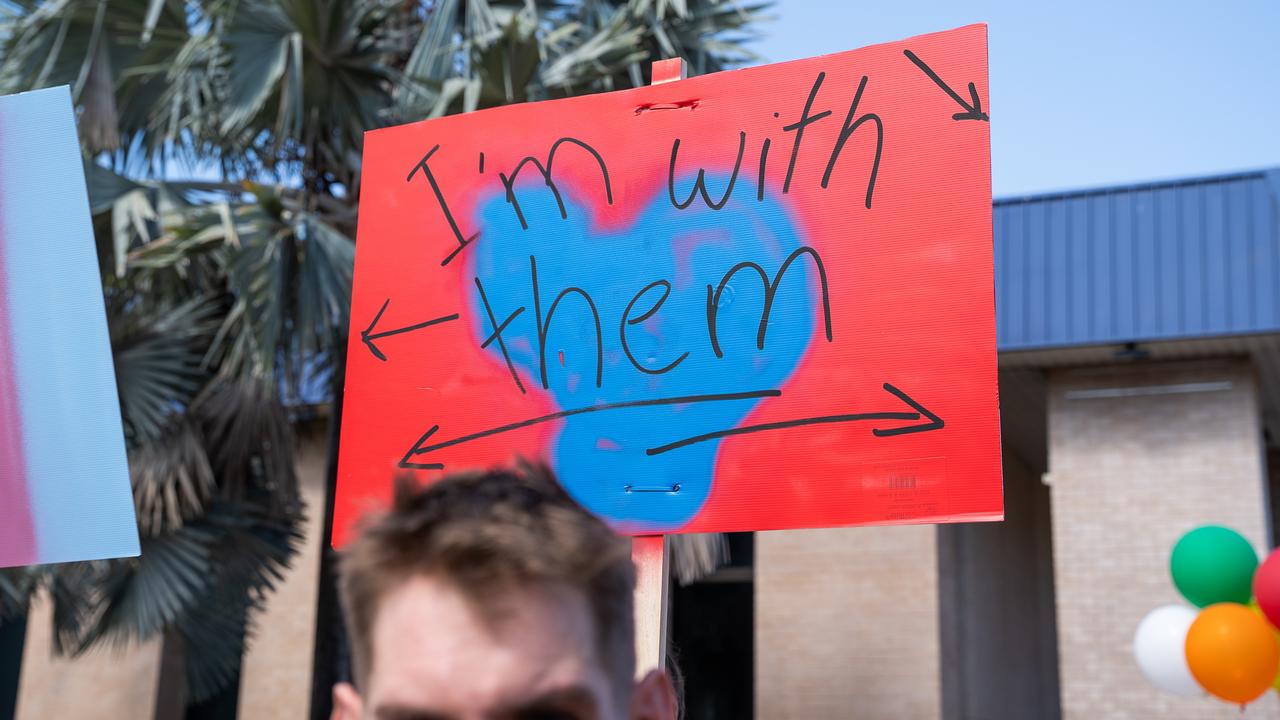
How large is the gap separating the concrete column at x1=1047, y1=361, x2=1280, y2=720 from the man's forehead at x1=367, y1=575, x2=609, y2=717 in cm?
987

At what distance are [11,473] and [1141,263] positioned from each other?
8592mm

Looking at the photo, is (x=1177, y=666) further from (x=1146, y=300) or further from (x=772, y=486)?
(x=772, y=486)

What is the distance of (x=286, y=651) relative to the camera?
13.3m

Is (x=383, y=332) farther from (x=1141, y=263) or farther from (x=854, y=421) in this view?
(x=1141, y=263)

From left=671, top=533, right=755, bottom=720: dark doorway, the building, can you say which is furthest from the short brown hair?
left=671, top=533, right=755, bottom=720: dark doorway

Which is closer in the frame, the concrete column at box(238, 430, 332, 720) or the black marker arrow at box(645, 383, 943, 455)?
the black marker arrow at box(645, 383, 943, 455)

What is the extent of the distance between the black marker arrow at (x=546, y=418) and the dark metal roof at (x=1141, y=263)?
7.68 meters

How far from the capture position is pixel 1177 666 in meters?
7.67

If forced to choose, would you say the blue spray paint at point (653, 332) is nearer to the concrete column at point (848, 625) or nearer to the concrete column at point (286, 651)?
the concrete column at point (848, 625)

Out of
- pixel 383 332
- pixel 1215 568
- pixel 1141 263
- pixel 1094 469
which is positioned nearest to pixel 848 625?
pixel 1094 469

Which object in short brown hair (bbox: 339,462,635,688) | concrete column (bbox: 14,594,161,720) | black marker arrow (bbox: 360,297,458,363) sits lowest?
concrete column (bbox: 14,594,161,720)

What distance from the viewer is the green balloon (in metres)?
7.60

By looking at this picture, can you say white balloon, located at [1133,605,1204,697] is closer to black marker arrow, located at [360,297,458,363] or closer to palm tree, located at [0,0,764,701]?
palm tree, located at [0,0,764,701]

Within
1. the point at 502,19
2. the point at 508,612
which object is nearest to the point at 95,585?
the point at 502,19
